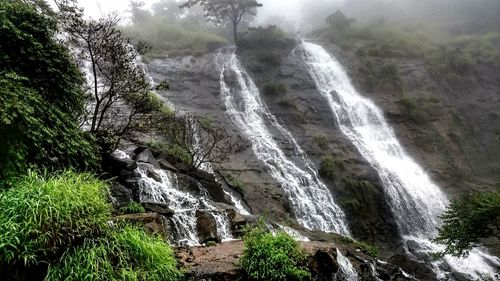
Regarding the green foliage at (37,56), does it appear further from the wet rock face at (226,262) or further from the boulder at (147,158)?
the boulder at (147,158)

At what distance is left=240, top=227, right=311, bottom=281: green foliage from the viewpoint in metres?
6.95

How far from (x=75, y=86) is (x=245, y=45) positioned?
26.5 m

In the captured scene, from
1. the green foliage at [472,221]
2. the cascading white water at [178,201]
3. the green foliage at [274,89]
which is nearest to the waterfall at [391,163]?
the green foliage at [274,89]

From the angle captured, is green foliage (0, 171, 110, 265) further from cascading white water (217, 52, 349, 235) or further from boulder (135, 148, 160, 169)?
cascading white water (217, 52, 349, 235)

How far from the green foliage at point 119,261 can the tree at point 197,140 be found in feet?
32.4

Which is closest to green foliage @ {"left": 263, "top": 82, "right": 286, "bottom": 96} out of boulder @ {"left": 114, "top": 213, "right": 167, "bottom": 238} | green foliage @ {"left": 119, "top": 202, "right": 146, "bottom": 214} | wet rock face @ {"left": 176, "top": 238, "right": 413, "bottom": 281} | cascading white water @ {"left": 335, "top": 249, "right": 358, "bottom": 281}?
cascading white water @ {"left": 335, "top": 249, "right": 358, "bottom": 281}

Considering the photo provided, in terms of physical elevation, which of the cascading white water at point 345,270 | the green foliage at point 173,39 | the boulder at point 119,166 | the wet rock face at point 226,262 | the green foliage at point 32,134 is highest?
the green foliage at point 173,39

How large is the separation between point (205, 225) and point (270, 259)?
4456 millimetres

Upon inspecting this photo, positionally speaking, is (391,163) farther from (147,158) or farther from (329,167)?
(147,158)

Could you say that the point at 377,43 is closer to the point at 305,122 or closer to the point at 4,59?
the point at 305,122

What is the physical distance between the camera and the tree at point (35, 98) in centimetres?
700

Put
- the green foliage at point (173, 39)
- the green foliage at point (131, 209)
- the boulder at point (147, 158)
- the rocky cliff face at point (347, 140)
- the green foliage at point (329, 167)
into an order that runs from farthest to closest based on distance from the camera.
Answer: the green foliage at point (173, 39)
the green foliage at point (329, 167)
the rocky cliff face at point (347, 140)
the boulder at point (147, 158)
the green foliage at point (131, 209)

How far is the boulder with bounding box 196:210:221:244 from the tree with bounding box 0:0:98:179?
3297mm

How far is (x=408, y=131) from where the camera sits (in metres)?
27.6
